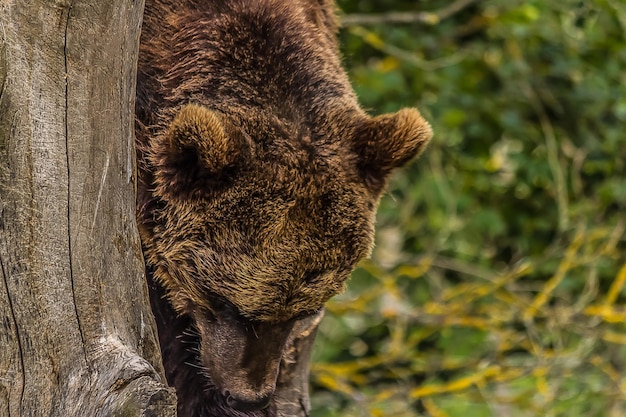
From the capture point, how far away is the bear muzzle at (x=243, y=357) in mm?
3381

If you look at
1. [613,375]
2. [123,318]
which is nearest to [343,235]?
[123,318]

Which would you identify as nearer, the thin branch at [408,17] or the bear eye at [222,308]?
the bear eye at [222,308]

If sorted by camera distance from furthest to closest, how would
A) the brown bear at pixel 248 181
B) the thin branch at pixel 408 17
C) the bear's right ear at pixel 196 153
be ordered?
the thin branch at pixel 408 17, the brown bear at pixel 248 181, the bear's right ear at pixel 196 153

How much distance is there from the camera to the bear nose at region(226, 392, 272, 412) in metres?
3.45

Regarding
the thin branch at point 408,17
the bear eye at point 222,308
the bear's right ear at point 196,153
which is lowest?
the bear eye at point 222,308

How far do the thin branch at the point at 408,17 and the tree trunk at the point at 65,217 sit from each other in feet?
10.5

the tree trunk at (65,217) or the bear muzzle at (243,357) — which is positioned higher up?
the tree trunk at (65,217)

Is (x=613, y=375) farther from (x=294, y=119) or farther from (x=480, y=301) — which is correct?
(x=294, y=119)

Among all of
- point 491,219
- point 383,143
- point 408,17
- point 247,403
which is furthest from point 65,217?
point 491,219

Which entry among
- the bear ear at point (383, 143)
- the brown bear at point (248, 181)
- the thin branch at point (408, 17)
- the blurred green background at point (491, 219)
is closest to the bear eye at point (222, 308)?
the brown bear at point (248, 181)

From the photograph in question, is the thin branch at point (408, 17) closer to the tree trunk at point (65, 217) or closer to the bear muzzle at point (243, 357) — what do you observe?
the bear muzzle at point (243, 357)

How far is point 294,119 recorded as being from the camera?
11.1 feet

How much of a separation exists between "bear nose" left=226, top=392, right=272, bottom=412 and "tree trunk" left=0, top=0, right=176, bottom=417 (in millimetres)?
896

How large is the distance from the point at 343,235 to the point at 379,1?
3.08 metres
